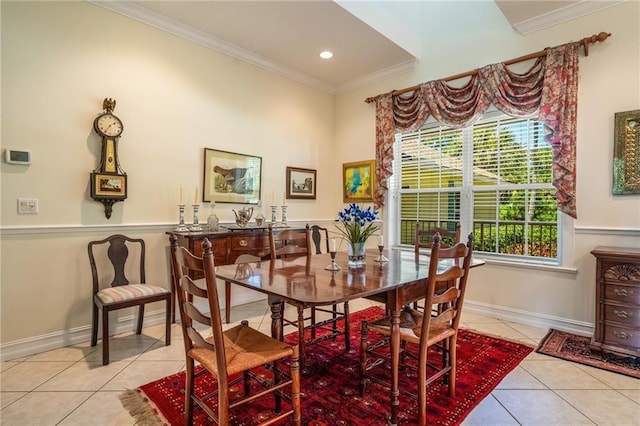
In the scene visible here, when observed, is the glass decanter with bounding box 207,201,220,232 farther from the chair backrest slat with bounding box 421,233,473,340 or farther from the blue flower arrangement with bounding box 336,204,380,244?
the chair backrest slat with bounding box 421,233,473,340

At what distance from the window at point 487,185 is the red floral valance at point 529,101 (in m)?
0.21

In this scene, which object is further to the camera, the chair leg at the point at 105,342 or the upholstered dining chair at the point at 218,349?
the chair leg at the point at 105,342

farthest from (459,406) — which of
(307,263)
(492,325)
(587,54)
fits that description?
(587,54)

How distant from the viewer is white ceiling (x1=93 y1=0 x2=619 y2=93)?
3.03m

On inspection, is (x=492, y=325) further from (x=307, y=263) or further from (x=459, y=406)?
(x=307, y=263)

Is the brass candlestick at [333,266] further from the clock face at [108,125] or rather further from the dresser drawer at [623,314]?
the clock face at [108,125]

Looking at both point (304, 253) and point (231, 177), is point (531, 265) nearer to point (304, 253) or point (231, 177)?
point (304, 253)

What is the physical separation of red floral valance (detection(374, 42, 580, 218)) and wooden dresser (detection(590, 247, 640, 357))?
588mm

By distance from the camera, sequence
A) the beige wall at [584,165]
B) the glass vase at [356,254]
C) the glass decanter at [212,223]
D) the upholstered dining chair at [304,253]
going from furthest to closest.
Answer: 1. the glass decanter at [212,223]
2. the beige wall at [584,165]
3. the upholstered dining chair at [304,253]
4. the glass vase at [356,254]

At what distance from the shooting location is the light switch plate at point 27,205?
2.57 meters

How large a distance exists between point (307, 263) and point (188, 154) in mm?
1958

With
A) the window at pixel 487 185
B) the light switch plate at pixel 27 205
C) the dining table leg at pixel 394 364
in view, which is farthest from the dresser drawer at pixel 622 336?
the light switch plate at pixel 27 205

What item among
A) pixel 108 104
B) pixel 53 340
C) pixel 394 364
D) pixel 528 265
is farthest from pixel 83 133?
pixel 528 265

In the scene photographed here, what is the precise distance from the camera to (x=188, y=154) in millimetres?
3510
